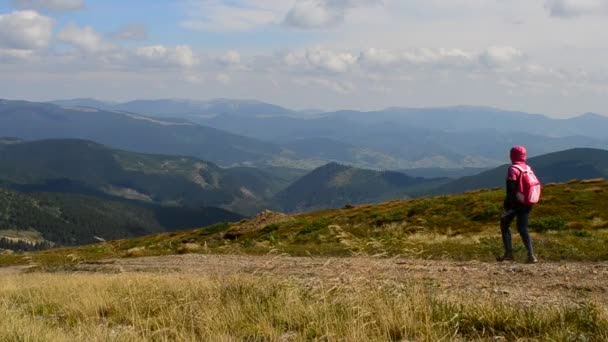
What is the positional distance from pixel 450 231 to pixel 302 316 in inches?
898

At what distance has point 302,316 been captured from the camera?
7.21 metres

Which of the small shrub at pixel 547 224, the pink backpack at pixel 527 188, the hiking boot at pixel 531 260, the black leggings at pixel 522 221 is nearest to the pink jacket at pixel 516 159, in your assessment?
the pink backpack at pixel 527 188

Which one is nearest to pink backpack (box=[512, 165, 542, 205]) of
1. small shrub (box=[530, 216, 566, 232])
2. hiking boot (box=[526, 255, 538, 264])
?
hiking boot (box=[526, 255, 538, 264])

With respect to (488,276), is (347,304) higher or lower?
higher

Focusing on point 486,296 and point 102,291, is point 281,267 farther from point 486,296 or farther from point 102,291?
point 486,296

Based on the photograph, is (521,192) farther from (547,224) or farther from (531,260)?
(547,224)

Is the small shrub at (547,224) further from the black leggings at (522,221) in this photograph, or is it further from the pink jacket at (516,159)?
the pink jacket at (516,159)

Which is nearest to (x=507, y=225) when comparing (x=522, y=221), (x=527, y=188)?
(x=522, y=221)

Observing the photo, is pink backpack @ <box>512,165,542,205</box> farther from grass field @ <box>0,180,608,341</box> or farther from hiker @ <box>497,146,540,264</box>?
grass field @ <box>0,180,608,341</box>

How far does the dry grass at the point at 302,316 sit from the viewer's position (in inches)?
246

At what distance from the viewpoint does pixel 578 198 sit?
110 feet

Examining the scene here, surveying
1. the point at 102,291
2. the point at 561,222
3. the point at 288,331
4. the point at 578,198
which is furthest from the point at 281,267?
the point at 578,198

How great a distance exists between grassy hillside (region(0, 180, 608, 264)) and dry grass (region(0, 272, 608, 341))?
7.46m

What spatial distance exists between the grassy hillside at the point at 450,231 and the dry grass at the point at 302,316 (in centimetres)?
746
